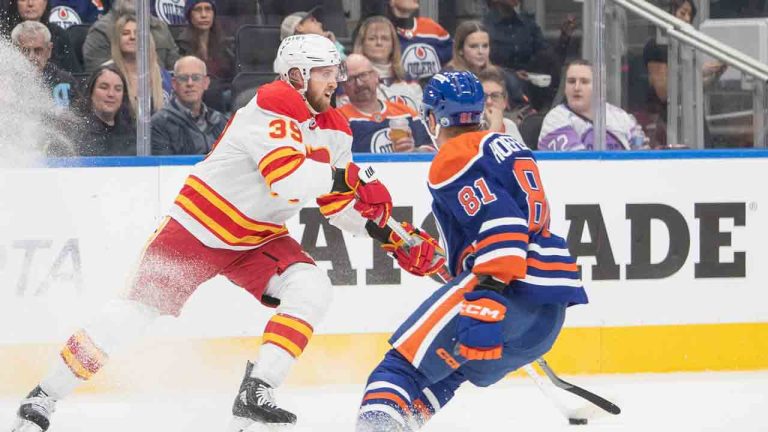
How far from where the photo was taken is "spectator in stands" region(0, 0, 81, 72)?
4977 millimetres

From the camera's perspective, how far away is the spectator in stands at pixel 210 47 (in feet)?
16.8

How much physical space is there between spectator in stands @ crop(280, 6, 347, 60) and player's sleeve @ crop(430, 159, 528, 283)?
2208 mm

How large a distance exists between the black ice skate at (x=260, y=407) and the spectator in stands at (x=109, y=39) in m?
1.74

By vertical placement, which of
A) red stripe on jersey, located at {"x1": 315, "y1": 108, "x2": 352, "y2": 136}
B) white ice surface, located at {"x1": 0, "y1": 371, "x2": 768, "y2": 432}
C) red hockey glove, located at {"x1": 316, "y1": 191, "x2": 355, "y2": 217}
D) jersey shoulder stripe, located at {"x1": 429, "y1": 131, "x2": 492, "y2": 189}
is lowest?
white ice surface, located at {"x1": 0, "y1": 371, "x2": 768, "y2": 432}

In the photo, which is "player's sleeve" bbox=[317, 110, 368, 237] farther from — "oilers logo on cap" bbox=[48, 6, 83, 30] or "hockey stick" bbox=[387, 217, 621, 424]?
"oilers logo on cap" bbox=[48, 6, 83, 30]

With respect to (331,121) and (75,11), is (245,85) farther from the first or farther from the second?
(331,121)

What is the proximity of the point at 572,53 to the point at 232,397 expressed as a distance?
6.55 feet

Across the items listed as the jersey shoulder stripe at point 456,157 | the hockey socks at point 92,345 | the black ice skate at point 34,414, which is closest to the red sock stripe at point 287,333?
the hockey socks at point 92,345

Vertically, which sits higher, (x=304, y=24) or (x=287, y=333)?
(x=304, y=24)

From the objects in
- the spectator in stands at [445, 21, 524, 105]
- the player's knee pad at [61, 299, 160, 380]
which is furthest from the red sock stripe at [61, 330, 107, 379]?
the spectator in stands at [445, 21, 524, 105]

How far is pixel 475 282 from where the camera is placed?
122 inches

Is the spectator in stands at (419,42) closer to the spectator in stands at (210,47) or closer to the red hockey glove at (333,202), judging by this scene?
the spectator in stands at (210,47)

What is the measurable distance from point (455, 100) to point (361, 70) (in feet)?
6.74

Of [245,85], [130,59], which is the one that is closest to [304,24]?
[245,85]
